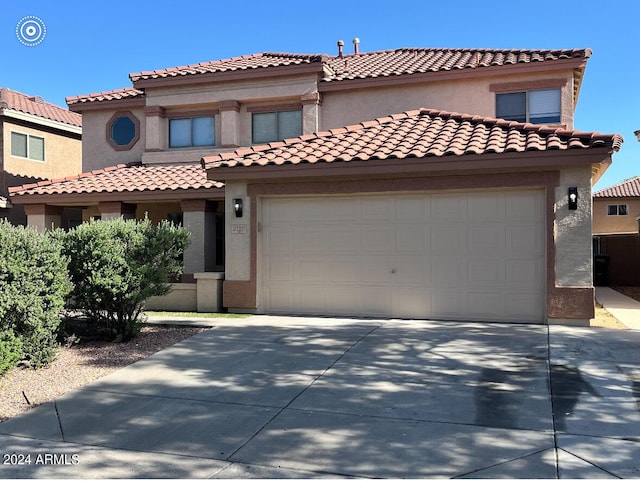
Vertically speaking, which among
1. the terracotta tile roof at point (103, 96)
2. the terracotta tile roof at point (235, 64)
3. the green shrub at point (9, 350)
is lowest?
the green shrub at point (9, 350)

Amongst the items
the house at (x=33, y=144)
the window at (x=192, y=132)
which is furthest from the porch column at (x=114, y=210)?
the house at (x=33, y=144)

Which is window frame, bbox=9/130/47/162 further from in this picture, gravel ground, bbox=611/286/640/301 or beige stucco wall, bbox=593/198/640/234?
beige stucco wall, bbox=593/198/640/234

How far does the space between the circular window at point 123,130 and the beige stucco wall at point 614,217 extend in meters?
31.7

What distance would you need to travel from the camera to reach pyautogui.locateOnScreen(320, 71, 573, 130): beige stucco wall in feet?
48.2

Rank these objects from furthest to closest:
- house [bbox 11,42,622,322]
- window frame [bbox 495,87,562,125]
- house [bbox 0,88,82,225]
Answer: house [bbox 0,88,82,225]
window frame [bbox 495,87,562,125]
house [bbox 11,42,622,322]

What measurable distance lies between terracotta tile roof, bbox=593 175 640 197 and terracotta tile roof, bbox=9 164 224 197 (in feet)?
101

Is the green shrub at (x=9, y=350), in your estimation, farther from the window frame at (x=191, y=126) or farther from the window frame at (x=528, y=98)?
the window frame at (x=528, y=98)

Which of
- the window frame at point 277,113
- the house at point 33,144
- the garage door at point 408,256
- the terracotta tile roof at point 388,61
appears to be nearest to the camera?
the garage door at point 408,256

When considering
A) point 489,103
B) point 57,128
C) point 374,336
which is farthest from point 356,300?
point 57,128

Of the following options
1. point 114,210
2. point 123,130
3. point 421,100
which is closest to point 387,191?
point 421,100

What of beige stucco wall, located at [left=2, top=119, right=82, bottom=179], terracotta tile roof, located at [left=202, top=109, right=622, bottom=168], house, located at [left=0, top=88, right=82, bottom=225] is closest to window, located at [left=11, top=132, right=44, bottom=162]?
house, located at [left=0, top=88, right=82, bottom=225]

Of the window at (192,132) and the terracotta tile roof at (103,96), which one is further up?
the terracotta tile roof at (103,96)

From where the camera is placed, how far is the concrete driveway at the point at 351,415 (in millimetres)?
4422

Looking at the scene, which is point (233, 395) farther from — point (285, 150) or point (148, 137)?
point (148, 137)
